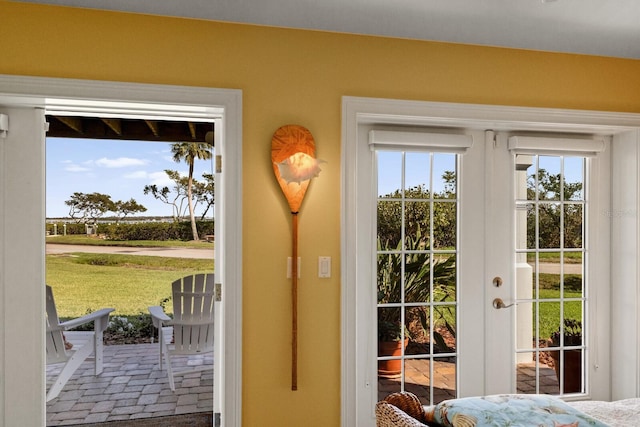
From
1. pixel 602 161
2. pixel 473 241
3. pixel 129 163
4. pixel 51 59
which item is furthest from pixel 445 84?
pixel 129 163

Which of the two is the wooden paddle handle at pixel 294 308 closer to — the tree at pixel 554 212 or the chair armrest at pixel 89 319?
the tree at pixel 554 212

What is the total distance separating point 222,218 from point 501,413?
1.59 metres

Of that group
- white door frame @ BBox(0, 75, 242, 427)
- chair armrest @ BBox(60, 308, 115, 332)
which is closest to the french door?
white door frame @ BBox(0, 75, 242, 427)

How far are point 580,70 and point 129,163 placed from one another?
5.47 meters

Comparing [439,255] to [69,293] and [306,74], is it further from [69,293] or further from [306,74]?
[69,293]

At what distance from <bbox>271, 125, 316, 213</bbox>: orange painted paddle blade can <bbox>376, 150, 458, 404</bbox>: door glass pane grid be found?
0.60 metres

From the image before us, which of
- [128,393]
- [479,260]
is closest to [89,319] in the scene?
[128,393]

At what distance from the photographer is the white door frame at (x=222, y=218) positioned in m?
2.27

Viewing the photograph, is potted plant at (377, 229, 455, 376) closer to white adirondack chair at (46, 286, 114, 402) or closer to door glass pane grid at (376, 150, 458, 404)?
door glass pane grid at (376, 150, 458, 404)

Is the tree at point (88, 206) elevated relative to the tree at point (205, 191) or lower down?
lower down

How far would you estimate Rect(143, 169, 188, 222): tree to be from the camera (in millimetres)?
6512

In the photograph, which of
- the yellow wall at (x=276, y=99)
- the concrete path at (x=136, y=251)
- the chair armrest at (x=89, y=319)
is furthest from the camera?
the concrete path at (x=136, y=251)

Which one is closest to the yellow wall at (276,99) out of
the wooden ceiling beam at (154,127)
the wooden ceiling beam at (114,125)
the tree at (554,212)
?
the tree at (554,212)

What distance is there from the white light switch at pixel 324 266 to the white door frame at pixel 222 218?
42 cm
